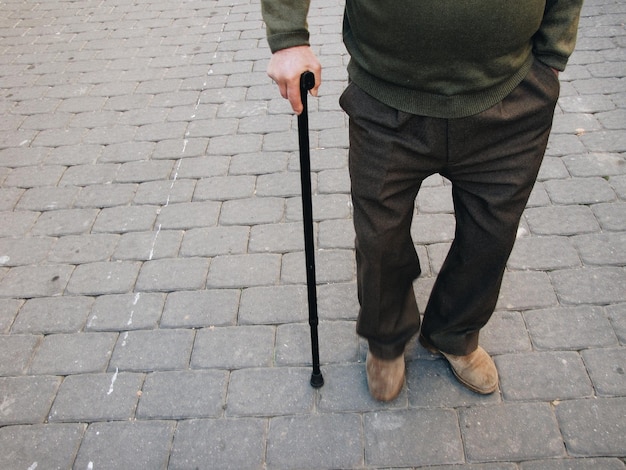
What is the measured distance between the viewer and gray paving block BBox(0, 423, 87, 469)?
2217 millimetres

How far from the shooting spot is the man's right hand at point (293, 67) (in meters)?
1.68

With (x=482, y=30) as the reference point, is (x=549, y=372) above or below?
below

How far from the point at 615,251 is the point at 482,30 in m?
1.79

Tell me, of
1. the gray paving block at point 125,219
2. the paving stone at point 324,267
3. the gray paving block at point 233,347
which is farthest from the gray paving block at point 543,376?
the gray paving block at point 125,219

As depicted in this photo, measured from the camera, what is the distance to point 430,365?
2.45 metres

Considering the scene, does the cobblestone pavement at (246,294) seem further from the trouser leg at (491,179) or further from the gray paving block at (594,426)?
the trouser leg at (491,179)

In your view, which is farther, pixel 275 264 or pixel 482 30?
pixel 275 264

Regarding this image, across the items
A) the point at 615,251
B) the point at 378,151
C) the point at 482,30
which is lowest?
the point at 615,251

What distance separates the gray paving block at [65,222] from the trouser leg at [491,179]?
2127 millimetres

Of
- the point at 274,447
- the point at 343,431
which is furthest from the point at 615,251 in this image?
the point at 274,447

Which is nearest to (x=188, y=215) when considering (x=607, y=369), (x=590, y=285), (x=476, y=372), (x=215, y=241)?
(x=215, y=241)

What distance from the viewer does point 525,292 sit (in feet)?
8.88

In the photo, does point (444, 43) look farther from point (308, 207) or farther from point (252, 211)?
point (252, 211)

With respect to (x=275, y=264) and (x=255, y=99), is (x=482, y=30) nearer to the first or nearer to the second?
(x=275, y=264)
